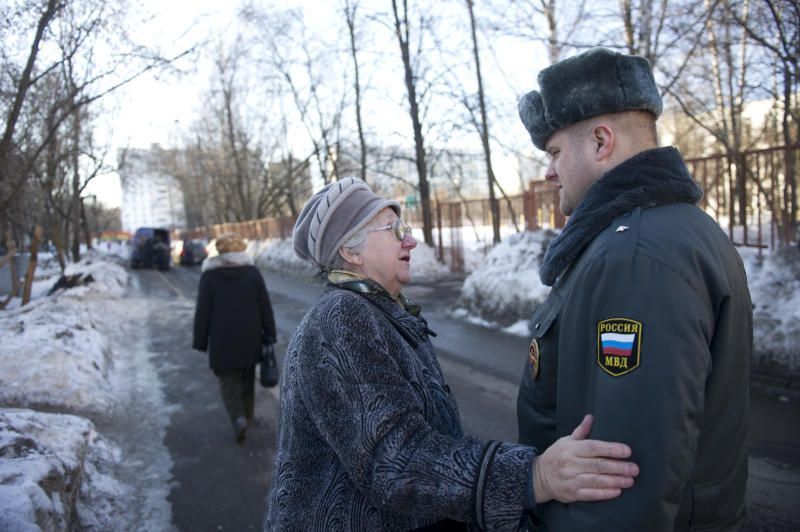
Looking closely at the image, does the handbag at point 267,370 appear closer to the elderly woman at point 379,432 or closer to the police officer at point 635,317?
the elderly woman at point 379,432

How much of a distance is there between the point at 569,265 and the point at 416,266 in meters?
16.5

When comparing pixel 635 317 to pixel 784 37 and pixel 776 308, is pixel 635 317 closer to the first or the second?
pixel 776 308

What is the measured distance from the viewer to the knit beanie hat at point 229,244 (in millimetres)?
5723

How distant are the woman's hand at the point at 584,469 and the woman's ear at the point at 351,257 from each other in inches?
34.2

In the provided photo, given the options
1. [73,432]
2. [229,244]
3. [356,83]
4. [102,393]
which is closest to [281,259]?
[356,83]

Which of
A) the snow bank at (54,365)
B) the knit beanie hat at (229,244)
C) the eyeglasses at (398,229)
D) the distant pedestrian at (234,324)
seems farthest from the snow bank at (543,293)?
the snow bank at (54,365)

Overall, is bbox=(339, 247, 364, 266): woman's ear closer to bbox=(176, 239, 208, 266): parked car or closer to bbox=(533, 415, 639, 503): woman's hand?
bbox=(533, 415, 639, 503): woman's hand

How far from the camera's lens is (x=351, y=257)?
1.87 m

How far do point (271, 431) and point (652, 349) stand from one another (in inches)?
199

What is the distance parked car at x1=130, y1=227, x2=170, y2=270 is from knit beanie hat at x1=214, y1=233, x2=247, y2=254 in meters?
28.9

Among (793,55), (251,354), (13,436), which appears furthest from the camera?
(793,55)

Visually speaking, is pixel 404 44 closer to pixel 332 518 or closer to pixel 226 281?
pixel 226 281

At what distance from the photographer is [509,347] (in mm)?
8398

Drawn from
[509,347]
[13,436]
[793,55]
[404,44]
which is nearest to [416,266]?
[404,44]
